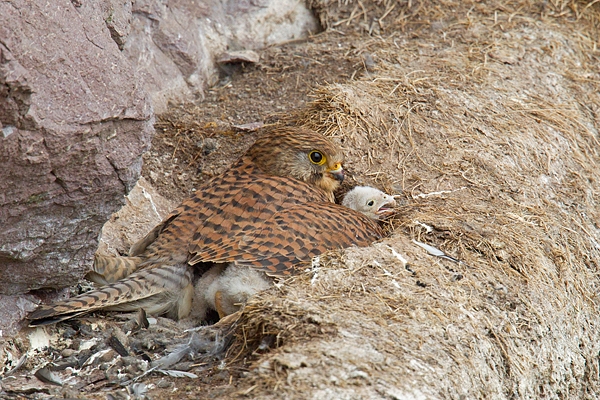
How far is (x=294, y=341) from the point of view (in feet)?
11.7

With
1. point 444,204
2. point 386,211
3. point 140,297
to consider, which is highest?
point 140,297

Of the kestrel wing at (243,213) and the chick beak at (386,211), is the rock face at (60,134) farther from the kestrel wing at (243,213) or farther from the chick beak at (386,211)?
the chick beak at (386,211)

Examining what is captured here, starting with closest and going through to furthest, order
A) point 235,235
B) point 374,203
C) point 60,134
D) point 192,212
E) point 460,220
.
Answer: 1. point 60,134
2. point 235,235
3. point 192,212
4. point 460,220
5. point 374,203

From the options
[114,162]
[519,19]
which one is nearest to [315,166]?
[114,162]

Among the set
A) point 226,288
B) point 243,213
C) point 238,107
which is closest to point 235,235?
point 243,213

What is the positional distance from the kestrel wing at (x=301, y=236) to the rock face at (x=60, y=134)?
76 centimetres

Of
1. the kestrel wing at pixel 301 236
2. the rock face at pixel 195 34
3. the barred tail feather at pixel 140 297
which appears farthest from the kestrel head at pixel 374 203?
the rock face at pixel 195 34

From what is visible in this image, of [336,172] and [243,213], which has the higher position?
[243,213]

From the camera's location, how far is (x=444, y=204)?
5.15 metres

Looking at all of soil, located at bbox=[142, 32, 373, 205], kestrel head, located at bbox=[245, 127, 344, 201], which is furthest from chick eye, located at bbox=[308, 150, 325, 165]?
soil, located at bbox=[142, 32, 373, 205]

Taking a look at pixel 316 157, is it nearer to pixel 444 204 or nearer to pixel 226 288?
pixel 444 204

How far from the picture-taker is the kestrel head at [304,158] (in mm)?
5094

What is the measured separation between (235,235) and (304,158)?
0.93 meters

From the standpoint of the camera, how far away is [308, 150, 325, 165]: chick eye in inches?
201
